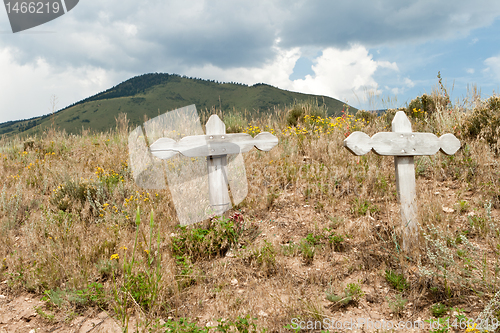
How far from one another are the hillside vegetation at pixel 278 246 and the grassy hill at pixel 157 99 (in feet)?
288

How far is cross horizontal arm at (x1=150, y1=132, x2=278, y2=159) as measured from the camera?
4.02 m

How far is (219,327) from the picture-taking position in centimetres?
239

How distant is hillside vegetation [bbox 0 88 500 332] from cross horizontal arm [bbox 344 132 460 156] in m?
0.80

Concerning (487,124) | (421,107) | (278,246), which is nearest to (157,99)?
(421,107)

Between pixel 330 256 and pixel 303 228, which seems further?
pixel 303 228

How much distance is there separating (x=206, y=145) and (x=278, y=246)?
5.77 feet

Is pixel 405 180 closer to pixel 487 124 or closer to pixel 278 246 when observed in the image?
pixel 278 246

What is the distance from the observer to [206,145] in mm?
4246

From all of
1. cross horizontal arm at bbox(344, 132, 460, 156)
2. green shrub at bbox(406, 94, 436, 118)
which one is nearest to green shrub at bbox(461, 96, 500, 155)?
cross horizontal arm at bbox(344, 132, 460, 156)

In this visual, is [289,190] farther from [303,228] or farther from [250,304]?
[250,304]

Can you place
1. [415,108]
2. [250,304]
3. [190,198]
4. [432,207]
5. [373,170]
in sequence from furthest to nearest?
[415,108] → [373,170] → [190,198] → [432,207] → [250,304]

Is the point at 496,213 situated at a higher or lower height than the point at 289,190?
lower

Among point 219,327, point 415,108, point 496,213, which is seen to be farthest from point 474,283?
point 415,108

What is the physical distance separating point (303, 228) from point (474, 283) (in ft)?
7.01
